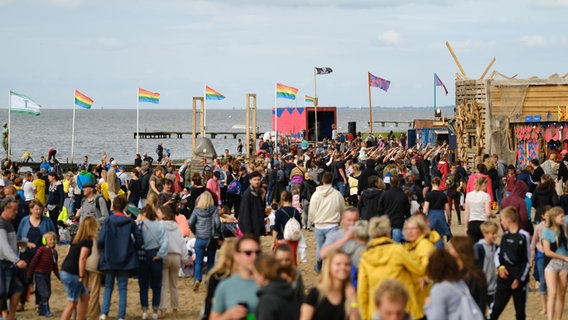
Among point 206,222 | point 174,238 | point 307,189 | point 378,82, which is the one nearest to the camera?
point 174,238

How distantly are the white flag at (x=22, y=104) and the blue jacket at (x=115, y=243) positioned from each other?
96.5 ft

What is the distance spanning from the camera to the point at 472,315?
713cm

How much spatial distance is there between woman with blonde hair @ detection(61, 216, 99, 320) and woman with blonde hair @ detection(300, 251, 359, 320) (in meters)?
4.67

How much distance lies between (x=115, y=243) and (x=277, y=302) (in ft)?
17.0

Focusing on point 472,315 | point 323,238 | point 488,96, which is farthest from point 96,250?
point 488,96

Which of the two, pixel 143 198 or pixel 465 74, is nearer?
pixel 143 198

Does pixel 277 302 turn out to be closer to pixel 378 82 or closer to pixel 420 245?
pixel 420 245

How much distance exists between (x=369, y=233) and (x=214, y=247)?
567 centimetres

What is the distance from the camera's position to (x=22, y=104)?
40156mm

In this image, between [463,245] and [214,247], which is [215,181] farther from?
[463,245]

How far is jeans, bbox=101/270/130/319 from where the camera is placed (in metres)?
11.4

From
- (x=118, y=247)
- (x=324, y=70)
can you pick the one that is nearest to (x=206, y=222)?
(x=118, y=247)

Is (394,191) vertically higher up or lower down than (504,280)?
higher up

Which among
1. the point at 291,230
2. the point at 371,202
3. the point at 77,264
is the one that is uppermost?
the point at 371,202
